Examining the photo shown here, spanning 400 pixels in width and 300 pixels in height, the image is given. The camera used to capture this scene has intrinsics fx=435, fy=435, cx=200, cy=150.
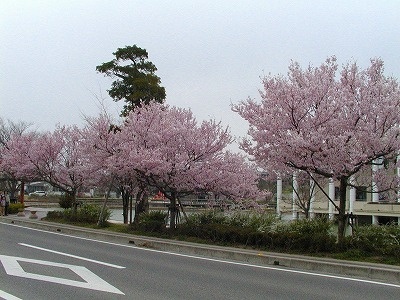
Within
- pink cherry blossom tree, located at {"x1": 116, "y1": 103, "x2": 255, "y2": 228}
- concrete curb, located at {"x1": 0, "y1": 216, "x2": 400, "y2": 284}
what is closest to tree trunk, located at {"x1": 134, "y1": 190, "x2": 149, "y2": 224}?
pink cherry blossom tree, located at {"x1": 116, "y1": 103, "x2": 255, "y2": 228}

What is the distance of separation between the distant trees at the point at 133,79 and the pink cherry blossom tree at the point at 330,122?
11756mm

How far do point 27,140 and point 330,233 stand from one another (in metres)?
23.3

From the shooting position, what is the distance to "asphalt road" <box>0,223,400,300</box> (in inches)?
307

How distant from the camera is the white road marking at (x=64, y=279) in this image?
27.0ft

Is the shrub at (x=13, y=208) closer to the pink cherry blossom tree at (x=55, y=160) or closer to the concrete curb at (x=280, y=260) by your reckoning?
the pink cherry blossom tree at (x=55, y=160)

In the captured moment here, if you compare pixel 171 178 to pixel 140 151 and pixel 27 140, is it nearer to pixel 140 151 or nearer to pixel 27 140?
pixel 140 151

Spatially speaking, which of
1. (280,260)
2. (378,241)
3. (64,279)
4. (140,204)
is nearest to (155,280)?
(64,279)

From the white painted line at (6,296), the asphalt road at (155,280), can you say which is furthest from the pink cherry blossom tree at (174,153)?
the white painted line at (6,296)

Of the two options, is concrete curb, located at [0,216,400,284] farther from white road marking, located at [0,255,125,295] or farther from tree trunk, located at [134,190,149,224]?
tree trunk, located at [134,190,149,224]

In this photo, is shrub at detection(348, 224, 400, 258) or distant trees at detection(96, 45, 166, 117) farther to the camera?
distant trees at detection(96, 45, 166, 117)

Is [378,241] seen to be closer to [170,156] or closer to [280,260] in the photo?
[280,260]

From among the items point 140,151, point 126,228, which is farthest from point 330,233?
point 126,228

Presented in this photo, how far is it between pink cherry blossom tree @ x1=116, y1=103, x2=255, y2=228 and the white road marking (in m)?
6.21

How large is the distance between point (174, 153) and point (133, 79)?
921cm
